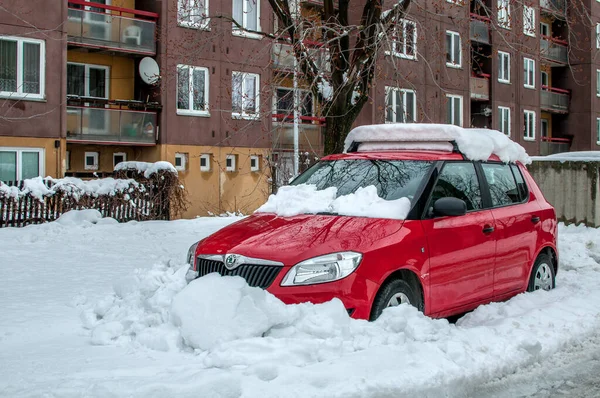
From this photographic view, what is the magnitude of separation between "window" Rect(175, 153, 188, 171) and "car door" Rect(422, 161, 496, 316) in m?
19.1

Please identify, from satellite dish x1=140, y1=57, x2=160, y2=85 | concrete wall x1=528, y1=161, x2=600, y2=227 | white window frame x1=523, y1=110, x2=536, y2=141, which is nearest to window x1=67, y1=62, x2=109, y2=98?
satellite dish x1=140, y1=57, x2=160, y2=85

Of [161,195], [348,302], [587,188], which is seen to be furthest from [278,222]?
[161,195]

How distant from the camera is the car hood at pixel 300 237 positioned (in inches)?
227

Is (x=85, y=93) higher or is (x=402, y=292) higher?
(x=85, y=93)

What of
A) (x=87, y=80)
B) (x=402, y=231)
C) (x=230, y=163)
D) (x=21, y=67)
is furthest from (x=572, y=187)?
(x=87, y=80)

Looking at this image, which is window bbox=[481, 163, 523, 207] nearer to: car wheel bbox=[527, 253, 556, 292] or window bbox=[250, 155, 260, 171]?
car wheel bbox=[527, 253, 556, 292]

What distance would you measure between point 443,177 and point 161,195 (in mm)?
13663

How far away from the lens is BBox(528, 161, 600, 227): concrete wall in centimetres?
1661

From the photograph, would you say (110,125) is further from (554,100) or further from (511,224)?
(554,100)

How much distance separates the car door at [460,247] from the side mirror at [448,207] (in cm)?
9

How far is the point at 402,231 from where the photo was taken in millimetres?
6223

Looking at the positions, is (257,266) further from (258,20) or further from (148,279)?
(258,20)

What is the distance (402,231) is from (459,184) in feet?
4.15

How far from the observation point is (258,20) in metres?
27.0
